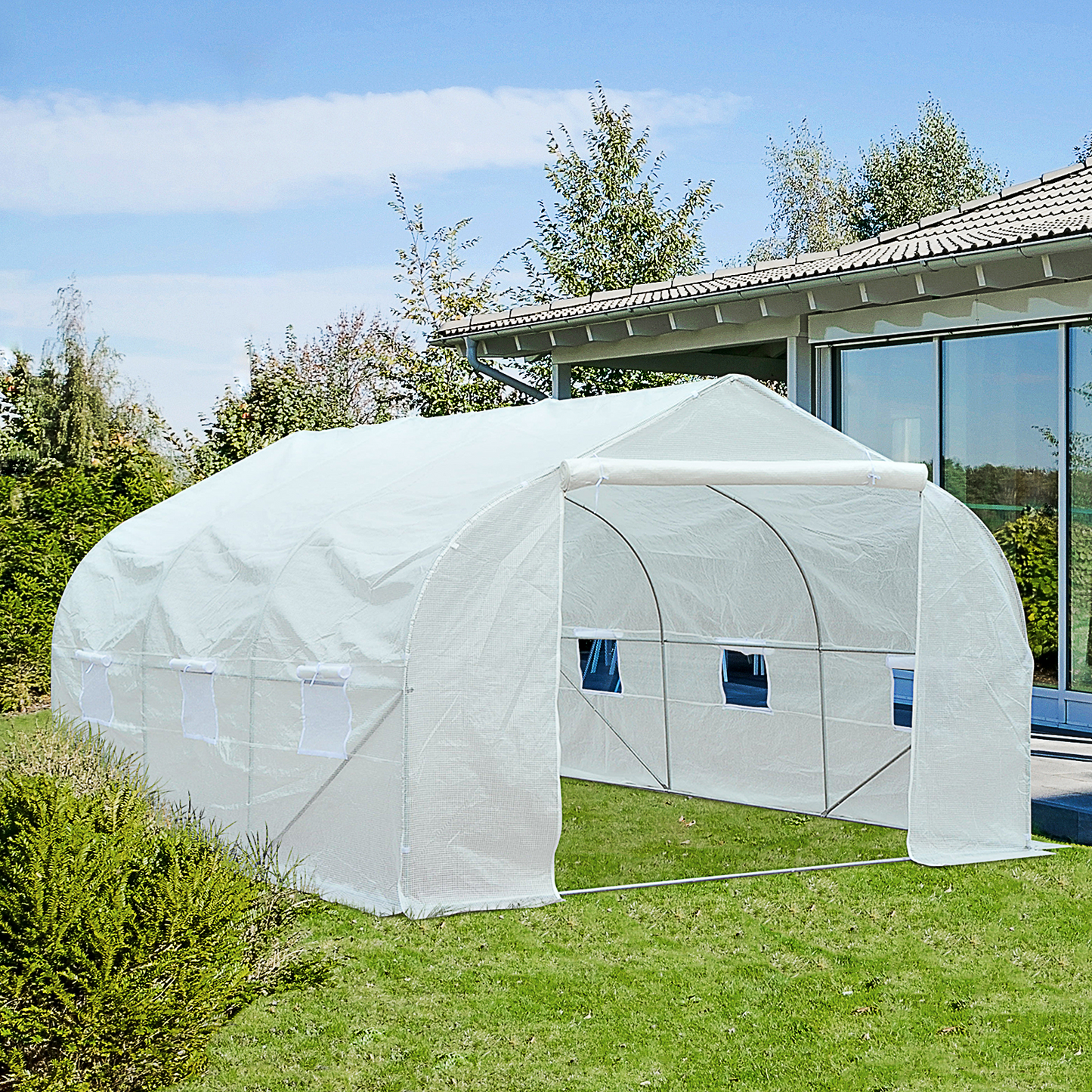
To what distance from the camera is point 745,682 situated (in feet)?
32.8

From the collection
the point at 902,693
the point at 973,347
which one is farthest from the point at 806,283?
the point at 902,693

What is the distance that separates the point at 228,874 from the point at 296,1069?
0.74 m

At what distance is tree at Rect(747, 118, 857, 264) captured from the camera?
39.3 metres

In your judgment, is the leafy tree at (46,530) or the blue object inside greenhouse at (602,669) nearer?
the blue object inside greenhouse at (602,669)

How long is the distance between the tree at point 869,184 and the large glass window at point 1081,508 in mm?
26858

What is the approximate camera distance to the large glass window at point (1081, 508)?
9.54 m

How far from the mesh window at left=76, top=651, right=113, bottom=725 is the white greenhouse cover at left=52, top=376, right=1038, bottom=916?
0.03m

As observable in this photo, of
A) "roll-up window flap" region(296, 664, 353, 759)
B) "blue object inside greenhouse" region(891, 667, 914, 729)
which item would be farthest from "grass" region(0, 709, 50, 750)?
"blue object inside greenhouse" region(891, 667, 914, 729)

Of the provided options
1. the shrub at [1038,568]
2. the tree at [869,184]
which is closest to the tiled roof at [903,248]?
the shrub at [1038,568]

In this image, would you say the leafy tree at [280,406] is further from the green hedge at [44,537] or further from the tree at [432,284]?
the green hedge at [44,537]

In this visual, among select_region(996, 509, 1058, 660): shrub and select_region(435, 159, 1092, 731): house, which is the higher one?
select_region(435, 159, 1092, 731): house

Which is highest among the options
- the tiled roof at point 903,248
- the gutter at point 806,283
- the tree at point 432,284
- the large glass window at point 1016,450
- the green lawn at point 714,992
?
the tree at point 432,284

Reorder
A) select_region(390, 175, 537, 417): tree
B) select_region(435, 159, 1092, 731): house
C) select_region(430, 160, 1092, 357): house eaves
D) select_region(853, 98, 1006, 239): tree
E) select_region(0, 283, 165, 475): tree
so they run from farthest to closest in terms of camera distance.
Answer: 1. select_region(853, 98, 1006, 239): tree
2. select_region(0, 283, 165, 475): tree
3. select_region(390, 175, 537, 417): tree
4. select_region(435, 159, 1092, 731): house
5. select_region(430, 160, 1092, 357): house eaves

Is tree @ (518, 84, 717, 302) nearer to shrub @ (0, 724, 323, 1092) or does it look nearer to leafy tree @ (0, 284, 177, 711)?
leafy tree @ (0, 284, 177, 711)
